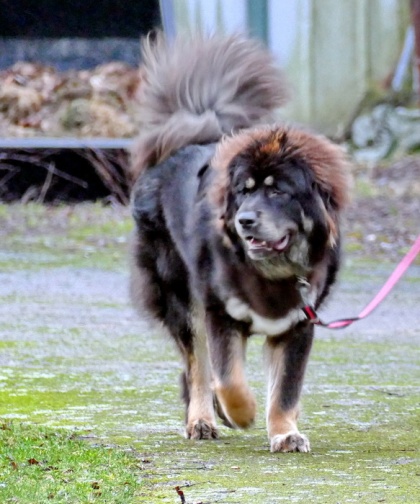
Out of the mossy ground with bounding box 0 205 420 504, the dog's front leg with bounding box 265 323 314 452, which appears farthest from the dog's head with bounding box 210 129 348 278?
the mossy ground with bounding box 0 205 420 504

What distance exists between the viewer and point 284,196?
498cm

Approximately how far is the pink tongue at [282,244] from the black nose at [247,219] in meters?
0.17

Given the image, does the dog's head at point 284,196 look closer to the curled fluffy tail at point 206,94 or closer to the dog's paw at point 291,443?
the dog's paw at point 291,443

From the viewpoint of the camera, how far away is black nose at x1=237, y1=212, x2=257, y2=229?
480cm

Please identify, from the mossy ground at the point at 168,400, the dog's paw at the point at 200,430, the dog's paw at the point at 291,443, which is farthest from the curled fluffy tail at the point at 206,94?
the dog's paw at the point at 291,443

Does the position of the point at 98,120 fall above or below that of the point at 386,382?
below

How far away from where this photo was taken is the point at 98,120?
15.2m

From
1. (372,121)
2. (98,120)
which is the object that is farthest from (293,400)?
(372,121)

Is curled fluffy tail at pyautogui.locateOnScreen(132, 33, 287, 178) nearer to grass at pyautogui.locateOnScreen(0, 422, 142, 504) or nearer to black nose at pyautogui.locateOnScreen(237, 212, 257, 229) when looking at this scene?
black nose at pyautogui.locateOnScreen(237, 212, 257, 229)

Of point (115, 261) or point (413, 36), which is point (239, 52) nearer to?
point (115, 261)

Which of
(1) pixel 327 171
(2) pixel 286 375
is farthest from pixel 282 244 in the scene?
(2) pixel 286 375

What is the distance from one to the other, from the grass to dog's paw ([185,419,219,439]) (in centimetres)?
64

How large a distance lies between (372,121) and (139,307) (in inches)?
469

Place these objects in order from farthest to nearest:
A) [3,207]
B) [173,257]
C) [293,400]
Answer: [3,207], [173,257], [293,400]
